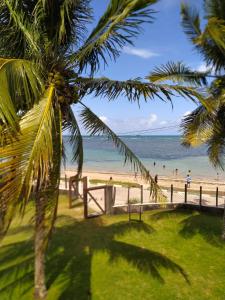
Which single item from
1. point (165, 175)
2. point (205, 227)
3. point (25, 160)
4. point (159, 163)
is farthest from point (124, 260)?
point (159, 163)

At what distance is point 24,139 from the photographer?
3.98 metres

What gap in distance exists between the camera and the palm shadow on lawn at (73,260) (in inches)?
291

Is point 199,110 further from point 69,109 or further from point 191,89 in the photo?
point 69,109

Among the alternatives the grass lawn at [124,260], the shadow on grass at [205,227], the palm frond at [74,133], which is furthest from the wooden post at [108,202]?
the palm frond at [74,133]

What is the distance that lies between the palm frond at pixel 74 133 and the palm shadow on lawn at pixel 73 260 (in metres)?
2.97

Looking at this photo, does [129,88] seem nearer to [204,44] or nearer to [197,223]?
[204,44]

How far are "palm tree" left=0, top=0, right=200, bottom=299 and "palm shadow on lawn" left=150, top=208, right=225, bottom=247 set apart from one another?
575 centimetres

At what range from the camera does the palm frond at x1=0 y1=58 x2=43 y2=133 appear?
3.82 meters

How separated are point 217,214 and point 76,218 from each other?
20.0ft

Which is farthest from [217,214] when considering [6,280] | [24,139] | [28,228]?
[24,139]

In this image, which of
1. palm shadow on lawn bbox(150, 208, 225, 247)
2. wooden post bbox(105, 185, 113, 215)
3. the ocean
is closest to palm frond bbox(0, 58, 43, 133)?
the ocean

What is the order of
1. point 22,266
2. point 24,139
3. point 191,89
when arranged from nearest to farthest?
point 24,139 → point 191,89 → point 22,266

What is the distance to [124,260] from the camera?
884 centimetres

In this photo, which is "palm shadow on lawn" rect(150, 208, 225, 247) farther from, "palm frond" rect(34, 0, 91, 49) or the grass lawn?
"palm frond" rect(34, 0, 91, 49)
